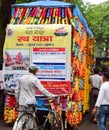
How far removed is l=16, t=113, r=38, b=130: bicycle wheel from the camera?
9305mm

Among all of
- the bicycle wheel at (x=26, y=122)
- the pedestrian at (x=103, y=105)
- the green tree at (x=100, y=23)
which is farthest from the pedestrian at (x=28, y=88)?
the green tree at (x=100, y=23)

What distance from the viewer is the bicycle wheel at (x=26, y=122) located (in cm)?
930

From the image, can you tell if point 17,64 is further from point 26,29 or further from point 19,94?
point 19,94

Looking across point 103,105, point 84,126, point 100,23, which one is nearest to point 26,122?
point 103,105

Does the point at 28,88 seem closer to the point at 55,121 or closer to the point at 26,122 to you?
the point at 26,122

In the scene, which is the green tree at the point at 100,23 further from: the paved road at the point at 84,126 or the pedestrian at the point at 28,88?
the pedestrian at the point at 28,88

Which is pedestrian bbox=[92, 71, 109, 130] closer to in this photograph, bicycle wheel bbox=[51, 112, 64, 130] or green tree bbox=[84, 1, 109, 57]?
bicycle wheel bbox=[51, 112, 64, 130]

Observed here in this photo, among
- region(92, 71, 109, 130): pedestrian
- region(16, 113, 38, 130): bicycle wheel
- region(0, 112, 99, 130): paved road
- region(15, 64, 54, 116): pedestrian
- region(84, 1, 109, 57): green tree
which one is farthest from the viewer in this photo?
region(84, 1, 109, 57): green tree

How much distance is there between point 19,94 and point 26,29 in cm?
251

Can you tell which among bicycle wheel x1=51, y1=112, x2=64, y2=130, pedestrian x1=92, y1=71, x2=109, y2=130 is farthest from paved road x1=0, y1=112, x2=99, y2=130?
pedestrian x1=92, y1=71, x2=109, y2=130

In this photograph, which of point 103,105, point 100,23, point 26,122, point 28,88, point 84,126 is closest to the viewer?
point 103,105

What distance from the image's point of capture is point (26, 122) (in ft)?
30.7

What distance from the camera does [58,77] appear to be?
1152 centimetres

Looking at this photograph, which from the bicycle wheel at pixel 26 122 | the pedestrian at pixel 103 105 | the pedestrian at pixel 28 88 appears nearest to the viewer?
the pedestrian at pixel 103 105
